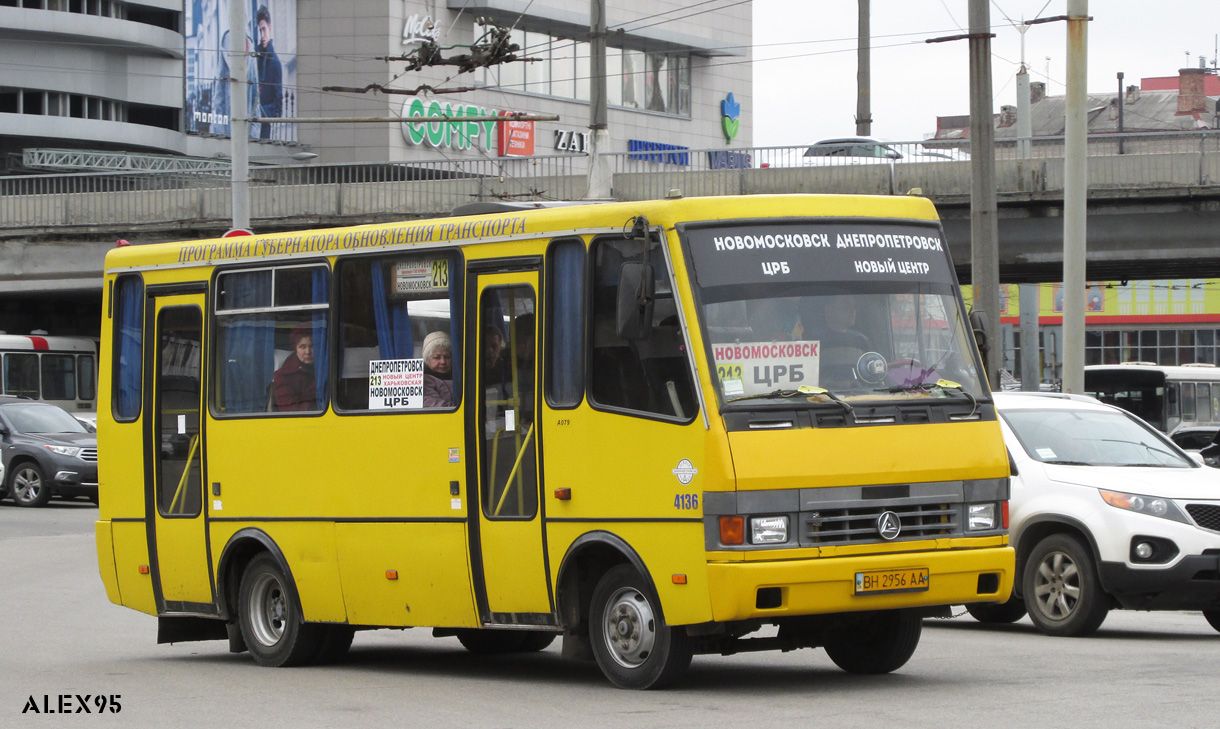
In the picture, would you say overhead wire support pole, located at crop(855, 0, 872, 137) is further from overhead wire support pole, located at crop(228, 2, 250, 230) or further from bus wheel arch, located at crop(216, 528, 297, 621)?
bus wheel arch, located at crop(216, 528, 297, 621)

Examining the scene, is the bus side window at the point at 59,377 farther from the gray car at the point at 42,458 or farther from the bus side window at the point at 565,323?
the bus side window at the point at 565,323

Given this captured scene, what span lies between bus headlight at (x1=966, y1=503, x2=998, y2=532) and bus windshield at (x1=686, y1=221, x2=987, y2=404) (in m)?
0.61

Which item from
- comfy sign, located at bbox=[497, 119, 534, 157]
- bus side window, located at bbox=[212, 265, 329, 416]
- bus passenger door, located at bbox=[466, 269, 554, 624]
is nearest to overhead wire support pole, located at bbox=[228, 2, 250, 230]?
bus side window, located at bbox=[212, 265, 329, 416]

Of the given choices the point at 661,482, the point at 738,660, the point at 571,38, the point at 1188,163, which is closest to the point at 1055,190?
the point at 1188,163

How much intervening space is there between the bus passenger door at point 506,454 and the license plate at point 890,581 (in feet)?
5.98

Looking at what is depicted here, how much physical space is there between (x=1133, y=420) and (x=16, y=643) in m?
8.87

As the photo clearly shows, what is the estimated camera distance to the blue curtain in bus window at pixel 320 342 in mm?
11164

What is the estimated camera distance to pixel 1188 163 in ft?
108

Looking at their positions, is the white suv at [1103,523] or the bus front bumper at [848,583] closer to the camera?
the bus front bumper at [848,583]

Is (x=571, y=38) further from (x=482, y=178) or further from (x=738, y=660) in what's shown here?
(x=738, y=660)

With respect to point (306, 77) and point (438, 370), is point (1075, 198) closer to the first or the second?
point (438, 370)

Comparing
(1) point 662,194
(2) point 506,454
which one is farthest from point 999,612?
(1) point 662,194

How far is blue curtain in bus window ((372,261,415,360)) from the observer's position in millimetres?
10586

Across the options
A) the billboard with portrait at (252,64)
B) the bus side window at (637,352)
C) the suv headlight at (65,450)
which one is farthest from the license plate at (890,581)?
the billboard with portrait at (252,64)
